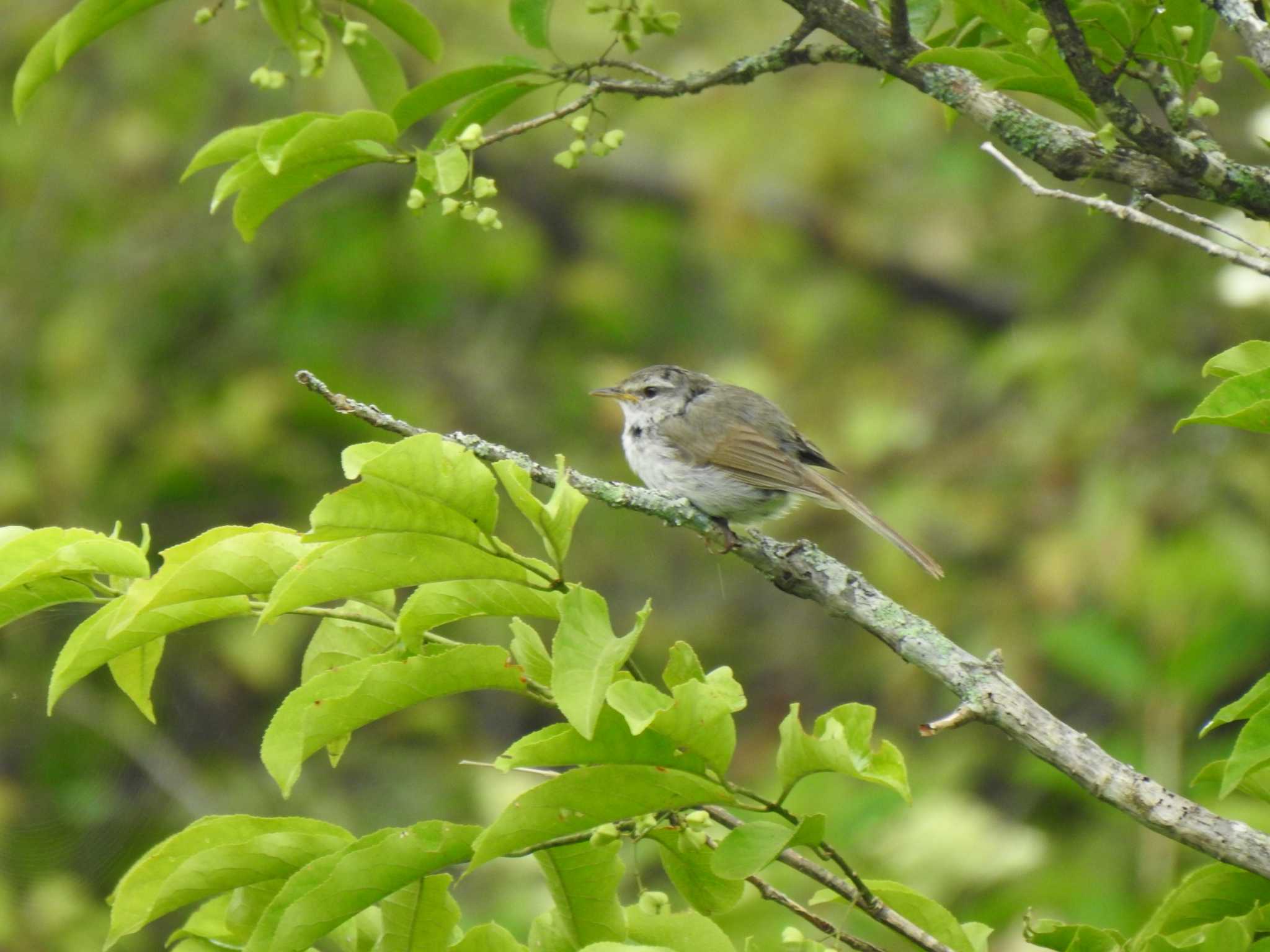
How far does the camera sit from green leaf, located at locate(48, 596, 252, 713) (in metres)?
2.06

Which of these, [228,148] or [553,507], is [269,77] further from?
[553,507]

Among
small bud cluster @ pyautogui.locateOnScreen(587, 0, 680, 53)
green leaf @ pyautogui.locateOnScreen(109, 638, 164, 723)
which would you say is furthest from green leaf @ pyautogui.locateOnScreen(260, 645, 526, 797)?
small bud cluster @ pyautogui.locateOnScreen(587, 0, 680, 53)

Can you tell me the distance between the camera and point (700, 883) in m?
2.02

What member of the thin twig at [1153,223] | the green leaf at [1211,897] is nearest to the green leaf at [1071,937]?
the green leaf at [1211,897]

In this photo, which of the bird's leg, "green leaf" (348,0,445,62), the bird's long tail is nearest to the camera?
the bird's leg

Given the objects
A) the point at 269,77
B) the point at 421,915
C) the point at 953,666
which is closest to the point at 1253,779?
the point at 953,666

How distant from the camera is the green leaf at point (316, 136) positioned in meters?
2.31

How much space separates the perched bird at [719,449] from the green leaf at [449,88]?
7.24ft

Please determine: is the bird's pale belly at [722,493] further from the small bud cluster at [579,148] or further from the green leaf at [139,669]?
the green leaf at [139,669]

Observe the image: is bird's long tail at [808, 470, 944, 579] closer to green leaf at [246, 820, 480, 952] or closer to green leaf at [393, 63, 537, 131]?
green leaf at [393, 63, 537, 131]

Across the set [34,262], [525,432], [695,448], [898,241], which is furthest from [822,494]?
[34,262]

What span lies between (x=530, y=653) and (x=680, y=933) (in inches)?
18.5

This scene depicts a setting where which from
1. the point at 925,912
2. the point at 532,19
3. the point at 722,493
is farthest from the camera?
the point at 722,493

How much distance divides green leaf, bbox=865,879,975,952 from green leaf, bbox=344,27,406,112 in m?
1.84
